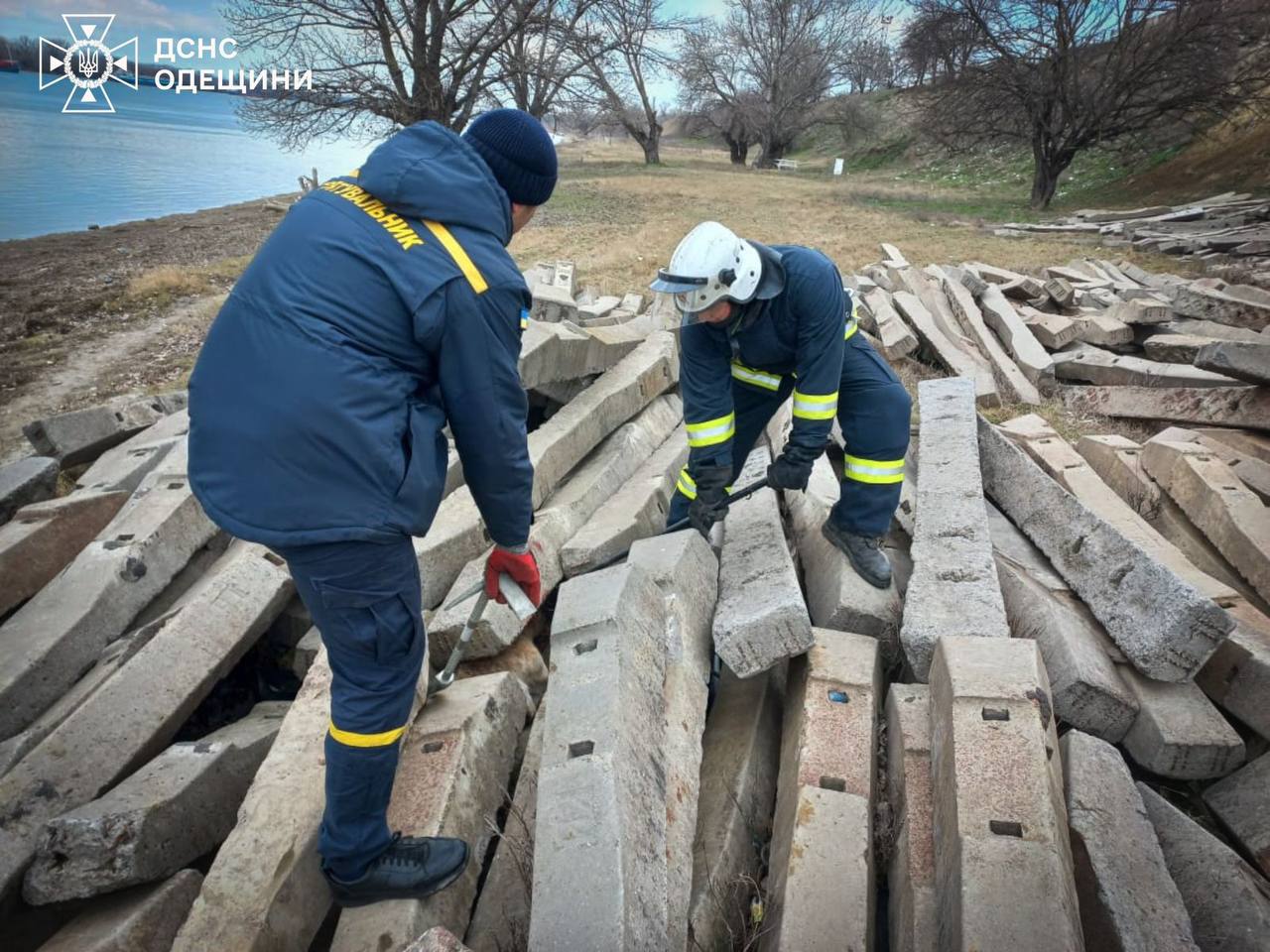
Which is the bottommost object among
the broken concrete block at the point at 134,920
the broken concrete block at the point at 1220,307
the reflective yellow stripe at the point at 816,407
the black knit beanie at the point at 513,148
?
the broken concrete block at the point at 134,920

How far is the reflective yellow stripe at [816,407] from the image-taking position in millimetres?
3342

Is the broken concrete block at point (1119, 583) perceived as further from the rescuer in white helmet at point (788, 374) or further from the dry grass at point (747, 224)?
the dry grass at point (747, 224)

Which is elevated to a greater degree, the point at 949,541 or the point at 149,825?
Result: the point at 949,541

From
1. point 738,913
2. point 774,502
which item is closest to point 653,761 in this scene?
point 738,913

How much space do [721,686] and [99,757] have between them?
2.29m

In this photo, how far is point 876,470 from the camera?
3531mm

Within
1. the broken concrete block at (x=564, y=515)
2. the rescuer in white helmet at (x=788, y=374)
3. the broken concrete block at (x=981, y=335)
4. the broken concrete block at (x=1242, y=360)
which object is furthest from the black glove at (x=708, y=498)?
the broken concrete block at (x=981, y=335)

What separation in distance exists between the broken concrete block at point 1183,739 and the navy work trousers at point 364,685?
8.47ft

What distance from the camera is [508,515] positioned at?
2.34 metres

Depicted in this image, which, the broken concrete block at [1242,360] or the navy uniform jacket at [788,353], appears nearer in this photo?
the navy uniform jacket at [788,353]

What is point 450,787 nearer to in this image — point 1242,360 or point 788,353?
point 788,353

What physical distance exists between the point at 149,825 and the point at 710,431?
8.47 feet

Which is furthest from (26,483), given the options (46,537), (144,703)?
(144,703)

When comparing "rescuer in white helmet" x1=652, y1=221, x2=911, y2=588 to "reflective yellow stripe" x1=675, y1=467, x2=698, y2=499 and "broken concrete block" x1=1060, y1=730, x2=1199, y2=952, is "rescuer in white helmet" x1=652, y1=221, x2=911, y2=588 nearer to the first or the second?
"reflective yellow stripe" x1=675, y1=467, x2=698, y2=499
